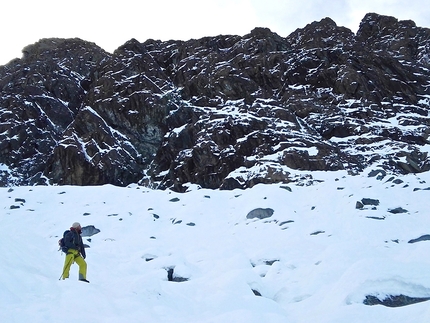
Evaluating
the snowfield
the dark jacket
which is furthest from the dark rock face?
the dark jacket

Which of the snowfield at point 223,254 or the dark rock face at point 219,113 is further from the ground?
the dark rock face at point 219,113

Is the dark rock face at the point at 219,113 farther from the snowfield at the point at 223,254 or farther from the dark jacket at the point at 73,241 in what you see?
the dark jacket at the point at 73,241

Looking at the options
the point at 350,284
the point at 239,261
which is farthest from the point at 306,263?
the point at 350,284

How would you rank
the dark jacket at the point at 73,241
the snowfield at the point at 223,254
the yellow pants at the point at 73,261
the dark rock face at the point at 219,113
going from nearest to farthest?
the snowfield at the point at 223,254, the yellow pants at the point at 73,261, the dark jacket at the point at 73,241, the dark rock face at the point at 219,113

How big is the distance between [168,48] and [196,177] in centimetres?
3735

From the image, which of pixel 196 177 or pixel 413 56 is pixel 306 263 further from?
pixel 413 56

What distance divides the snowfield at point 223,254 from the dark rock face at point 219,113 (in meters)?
18.9

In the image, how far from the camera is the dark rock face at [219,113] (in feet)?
160

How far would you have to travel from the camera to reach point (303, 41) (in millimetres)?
79438

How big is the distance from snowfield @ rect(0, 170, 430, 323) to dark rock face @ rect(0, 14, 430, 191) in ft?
62.0

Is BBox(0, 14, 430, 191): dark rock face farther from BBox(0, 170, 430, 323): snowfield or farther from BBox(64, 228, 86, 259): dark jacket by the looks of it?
BBox(64, 228, 86, 259): dark jacket

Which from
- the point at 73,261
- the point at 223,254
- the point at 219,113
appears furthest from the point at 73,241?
the point at 219,113

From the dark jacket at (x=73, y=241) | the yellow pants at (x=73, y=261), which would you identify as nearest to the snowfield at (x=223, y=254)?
the yellow pants at (x=73, y=261)

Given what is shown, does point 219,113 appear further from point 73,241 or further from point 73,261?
point 73,261
